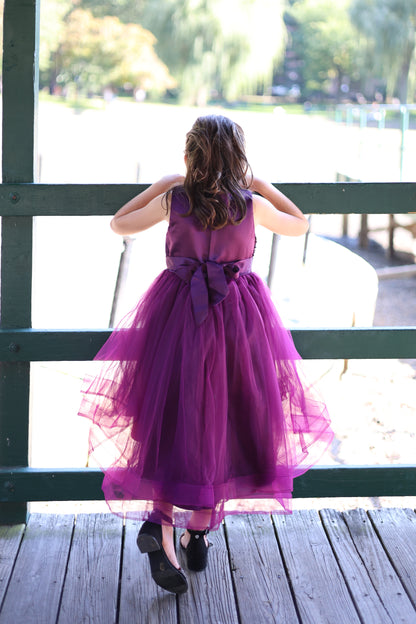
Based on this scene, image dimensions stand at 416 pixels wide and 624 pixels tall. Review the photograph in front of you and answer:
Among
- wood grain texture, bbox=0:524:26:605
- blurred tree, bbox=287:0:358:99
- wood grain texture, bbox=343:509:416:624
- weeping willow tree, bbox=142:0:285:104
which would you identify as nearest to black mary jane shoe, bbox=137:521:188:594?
wood grain texture, bbox=0:524:26:605

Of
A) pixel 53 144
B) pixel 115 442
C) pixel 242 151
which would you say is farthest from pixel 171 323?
pixel 53 144

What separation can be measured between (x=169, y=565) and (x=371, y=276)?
19.4 ft

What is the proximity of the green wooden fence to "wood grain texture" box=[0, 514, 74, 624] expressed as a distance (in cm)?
10

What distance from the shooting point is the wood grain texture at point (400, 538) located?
200 centimetres

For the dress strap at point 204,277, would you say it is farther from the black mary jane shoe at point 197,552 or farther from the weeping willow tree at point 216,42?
the weeping willow tree at point 216,42

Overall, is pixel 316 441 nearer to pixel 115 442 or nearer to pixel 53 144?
pixel 115 442

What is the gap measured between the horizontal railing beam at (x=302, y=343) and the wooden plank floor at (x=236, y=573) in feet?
1.75

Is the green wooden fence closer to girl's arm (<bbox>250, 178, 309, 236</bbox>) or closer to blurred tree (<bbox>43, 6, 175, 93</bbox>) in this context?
girl's arm (<bbox>250, 178, 309, 236</bbox>)

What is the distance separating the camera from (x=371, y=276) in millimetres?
7422

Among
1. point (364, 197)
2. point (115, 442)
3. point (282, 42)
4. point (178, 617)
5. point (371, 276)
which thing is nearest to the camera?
point (178, 617)

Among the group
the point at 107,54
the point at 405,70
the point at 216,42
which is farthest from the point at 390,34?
the point at 107,54

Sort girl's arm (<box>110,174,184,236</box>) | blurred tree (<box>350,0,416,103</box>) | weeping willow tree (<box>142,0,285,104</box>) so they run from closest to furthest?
girl's arm (<box>110,174,184,236</box>) < blurred tree (<box>350,0,416,103</box>) < weeping willow tree (<box>142,0,285,104</box>)

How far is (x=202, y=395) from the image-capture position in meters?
1.85

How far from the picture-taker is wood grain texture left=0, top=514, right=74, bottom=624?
183 centimetres
